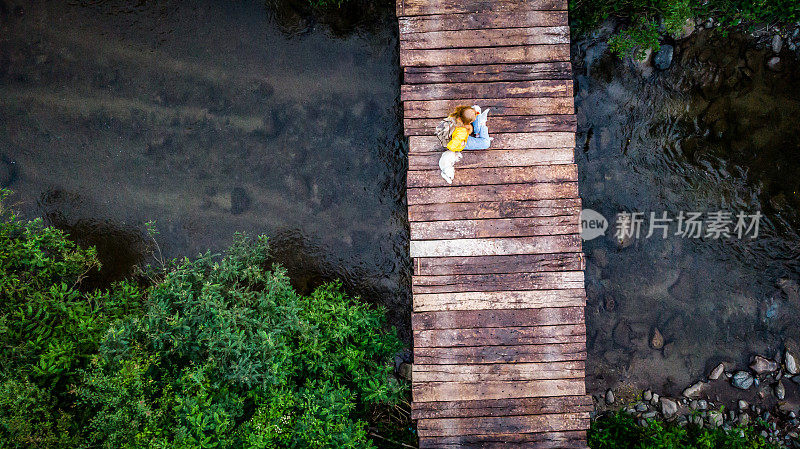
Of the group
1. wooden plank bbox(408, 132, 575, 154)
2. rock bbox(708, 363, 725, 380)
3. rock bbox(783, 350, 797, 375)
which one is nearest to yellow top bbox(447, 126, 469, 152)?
wooden plank bbox(408, 132, 575, 154)

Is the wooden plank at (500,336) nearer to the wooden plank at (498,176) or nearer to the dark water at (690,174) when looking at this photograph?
the dark water at (690,174)

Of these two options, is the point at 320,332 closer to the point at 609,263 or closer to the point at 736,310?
the point at 609,263

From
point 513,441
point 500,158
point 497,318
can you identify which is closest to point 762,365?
point 513,441

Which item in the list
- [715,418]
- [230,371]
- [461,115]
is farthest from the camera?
[715,418]

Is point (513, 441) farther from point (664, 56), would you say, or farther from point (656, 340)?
point (664, 56)

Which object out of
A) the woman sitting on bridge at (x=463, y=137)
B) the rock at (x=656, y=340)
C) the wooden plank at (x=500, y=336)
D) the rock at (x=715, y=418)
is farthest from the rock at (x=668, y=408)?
the woman sitting on bridge at (x=463, y=137)

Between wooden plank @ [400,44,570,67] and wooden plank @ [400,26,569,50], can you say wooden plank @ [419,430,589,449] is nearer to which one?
wooden plank @ [400,44,570,67]
